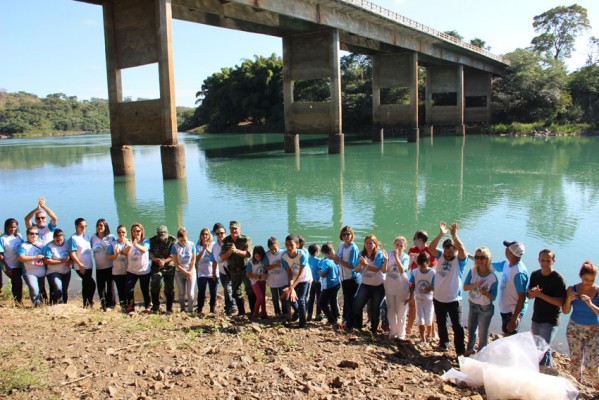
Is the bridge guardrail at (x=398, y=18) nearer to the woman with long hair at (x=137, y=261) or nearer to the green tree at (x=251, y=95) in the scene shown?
the woman with long hair at (x=137, y=261)

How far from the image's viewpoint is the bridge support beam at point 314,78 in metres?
35.0

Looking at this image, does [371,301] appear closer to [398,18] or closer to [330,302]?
[330,302]

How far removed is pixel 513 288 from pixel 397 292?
1.27 m

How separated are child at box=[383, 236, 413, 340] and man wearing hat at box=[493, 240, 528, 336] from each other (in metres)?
1.05

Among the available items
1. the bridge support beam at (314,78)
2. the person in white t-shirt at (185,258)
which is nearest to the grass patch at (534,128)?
the bridge support beam at (314,78)

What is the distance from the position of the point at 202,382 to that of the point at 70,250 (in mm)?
3682

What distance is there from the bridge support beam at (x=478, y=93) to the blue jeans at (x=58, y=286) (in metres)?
56.5

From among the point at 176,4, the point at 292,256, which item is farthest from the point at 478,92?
the point at 292,256

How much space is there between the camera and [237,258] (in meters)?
7.00

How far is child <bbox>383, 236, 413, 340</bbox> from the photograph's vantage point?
20.4 ft

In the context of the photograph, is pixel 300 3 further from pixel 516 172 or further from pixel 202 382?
pixel 202 382

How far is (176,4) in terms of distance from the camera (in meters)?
26.2

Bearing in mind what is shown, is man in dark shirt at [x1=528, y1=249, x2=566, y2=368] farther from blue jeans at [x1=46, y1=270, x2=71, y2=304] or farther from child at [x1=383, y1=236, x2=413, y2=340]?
blue jeans at [x1=46, y1=270, x2=71, y2=304]

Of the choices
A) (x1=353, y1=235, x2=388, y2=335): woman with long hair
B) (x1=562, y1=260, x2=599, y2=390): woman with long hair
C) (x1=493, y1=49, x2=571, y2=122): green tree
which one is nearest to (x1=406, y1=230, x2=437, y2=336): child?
(x1=353, y1=235, x2=388, y2=335): woman with long hair
